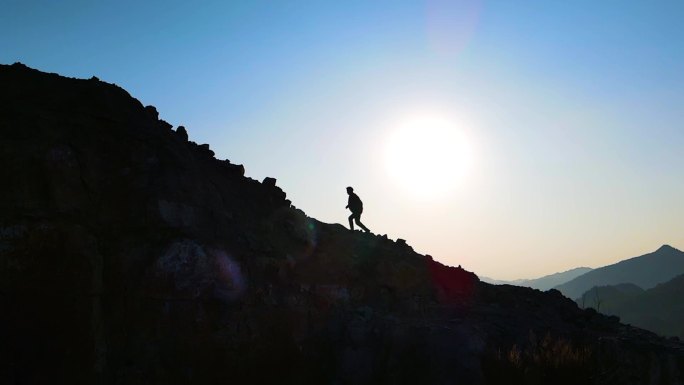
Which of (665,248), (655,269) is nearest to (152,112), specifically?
(655,269)

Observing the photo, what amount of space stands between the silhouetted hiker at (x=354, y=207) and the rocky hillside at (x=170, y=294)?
11.7 feet

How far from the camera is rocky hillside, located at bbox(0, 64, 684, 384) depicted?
1012 cm

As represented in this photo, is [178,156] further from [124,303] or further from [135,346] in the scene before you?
[135,346]

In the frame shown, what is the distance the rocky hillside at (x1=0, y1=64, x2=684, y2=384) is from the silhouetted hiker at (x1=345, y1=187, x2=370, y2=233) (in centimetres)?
358

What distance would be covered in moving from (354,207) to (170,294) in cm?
859

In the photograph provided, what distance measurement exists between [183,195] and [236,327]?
3667mm

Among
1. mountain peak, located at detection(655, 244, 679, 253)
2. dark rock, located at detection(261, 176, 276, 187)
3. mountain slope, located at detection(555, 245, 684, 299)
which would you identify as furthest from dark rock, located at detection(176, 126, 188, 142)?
mountain peak, located at detection(655, 244, 679, 253)

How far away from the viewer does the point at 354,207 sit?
18.7 meters

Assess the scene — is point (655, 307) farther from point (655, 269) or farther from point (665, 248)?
point (665, 248)

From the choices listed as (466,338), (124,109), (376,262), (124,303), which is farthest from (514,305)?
(124,109)

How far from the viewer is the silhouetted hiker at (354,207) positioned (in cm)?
1859

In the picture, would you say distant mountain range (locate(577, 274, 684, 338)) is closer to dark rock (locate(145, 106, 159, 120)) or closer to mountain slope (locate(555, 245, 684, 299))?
dark rock (locate(145, 106, 159, 120))

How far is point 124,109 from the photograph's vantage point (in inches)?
557

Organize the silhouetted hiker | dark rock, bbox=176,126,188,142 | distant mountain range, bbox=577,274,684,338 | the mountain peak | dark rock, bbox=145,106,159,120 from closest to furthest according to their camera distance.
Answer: dark rock, bbox=145,106,159,120, dark rock, bbox=176,126,188,142, the silhouetted hiker, distant mountain range, bbox=577,274,684,338, the mountain peak
